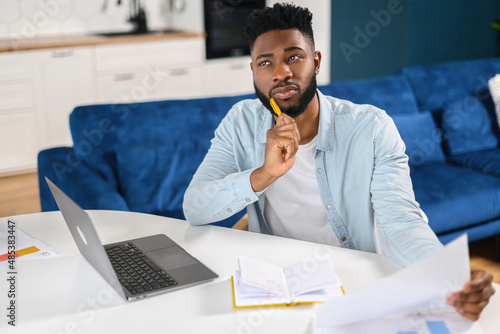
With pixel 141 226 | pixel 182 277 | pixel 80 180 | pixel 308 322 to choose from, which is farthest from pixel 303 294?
pixel 80 180

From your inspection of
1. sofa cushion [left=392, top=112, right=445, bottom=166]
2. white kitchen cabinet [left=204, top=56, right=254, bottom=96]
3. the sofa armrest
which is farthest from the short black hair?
white kitchen cabinet [left=204, top=56, right=254, bottom=96]

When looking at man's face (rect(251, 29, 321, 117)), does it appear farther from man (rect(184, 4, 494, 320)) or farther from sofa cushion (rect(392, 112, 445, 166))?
sofa cushion (rect(392, 112, 445, 166))

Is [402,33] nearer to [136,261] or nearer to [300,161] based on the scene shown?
[300,161]

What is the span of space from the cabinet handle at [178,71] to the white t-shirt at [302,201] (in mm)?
2980

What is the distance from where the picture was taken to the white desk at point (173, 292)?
102 cm

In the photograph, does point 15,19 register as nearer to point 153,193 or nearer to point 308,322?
point 153,193

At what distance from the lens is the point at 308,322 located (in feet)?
3.34

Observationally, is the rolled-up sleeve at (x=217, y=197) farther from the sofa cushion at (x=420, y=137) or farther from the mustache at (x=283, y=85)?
the sofa cushion at (x=420, y=137)

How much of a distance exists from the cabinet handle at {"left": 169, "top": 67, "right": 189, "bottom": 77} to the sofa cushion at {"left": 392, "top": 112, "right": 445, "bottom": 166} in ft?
6.74

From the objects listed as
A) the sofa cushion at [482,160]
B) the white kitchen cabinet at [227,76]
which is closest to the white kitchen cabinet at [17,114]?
the white kitchen cabinet at [227,76]

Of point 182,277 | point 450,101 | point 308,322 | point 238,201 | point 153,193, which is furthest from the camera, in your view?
point 450,101

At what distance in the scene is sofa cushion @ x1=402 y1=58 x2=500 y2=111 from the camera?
3162mm

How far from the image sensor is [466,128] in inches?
120

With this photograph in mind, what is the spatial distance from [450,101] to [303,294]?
7.90 ft
